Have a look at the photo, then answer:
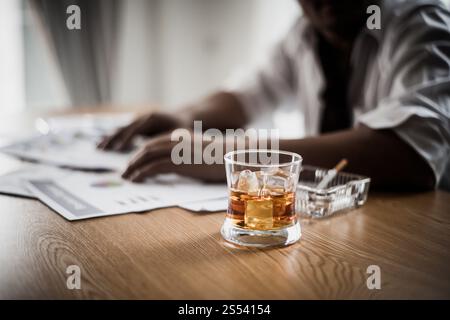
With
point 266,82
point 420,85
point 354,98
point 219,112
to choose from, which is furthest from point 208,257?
point 266,82

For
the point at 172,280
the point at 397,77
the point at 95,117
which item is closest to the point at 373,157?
the point at 397,77

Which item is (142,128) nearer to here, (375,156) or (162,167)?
(162,167)

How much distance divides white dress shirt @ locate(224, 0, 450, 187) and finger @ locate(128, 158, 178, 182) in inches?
16.6

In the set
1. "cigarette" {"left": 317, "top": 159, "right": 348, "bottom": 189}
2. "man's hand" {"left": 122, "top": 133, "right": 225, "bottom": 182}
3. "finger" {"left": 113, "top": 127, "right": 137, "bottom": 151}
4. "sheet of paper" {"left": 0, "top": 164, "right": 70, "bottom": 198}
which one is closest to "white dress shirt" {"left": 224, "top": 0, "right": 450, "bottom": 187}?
"cigarette" {"left": 317, "top": 159, "right": 348, "bottom": 189}

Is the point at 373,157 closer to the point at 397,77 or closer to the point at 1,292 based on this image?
the point at 397,77

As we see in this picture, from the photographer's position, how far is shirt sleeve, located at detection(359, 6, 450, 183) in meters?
1.00

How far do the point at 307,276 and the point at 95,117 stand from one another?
141cm

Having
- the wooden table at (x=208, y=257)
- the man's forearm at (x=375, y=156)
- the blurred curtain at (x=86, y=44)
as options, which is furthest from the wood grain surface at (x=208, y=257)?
the blurred curtain at (x=86, y=44)

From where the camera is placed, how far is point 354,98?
1458 millimetres

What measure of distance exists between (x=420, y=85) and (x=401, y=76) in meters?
0.07

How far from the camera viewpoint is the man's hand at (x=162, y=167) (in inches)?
41.1

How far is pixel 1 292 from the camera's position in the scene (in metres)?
0.58

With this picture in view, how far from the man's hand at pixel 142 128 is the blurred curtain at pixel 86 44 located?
213 centimetres

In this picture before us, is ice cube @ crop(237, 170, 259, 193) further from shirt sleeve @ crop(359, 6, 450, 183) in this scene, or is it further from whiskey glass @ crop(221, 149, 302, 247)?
shirt sleeve @ crop(359, 6, 450, 183)
